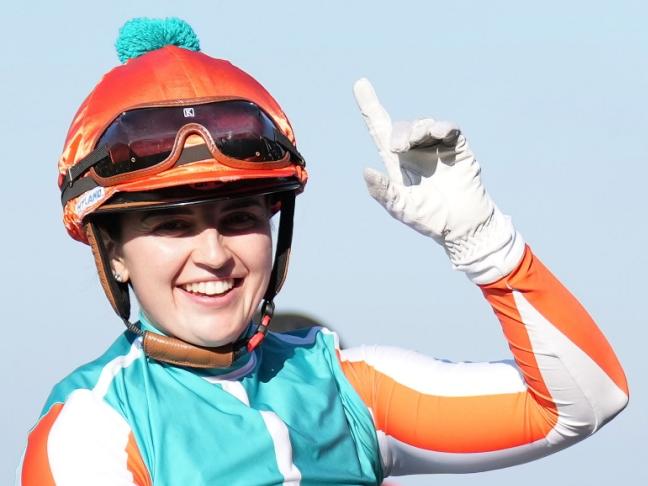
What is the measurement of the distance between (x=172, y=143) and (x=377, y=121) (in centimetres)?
50

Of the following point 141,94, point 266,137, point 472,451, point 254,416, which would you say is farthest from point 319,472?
point 141,94

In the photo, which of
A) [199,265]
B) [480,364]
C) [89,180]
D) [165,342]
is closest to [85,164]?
[89,180]

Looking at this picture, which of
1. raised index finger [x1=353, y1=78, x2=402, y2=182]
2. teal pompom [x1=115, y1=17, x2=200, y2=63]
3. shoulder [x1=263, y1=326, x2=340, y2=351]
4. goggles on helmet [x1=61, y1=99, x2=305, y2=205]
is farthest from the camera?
shoulder [x1=263, y1=326, x2=340, y2=351]

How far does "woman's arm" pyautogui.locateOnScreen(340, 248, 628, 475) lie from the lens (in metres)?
3.03

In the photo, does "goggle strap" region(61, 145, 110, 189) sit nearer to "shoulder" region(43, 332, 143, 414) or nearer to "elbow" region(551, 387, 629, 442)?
"shoulder" region(43, 332, 143, 414)

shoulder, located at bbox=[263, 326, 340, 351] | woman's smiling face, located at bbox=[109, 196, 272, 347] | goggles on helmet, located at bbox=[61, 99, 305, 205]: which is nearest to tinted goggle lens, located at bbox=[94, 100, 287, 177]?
goggles on helmet, located at bbox=[61, 99, 305, 205]

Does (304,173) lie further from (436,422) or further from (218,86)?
(436,422)

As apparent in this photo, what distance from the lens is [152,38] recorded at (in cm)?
321

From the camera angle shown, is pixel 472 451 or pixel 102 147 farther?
pixel 472 451

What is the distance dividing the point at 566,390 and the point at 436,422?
1.22ft

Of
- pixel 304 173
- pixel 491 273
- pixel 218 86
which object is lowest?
pixel 491 273

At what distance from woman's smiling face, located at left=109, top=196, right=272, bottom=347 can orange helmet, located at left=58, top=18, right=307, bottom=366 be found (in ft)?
0.19

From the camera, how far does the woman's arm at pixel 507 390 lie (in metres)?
3.03

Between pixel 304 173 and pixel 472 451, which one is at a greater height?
pixel 304 173
